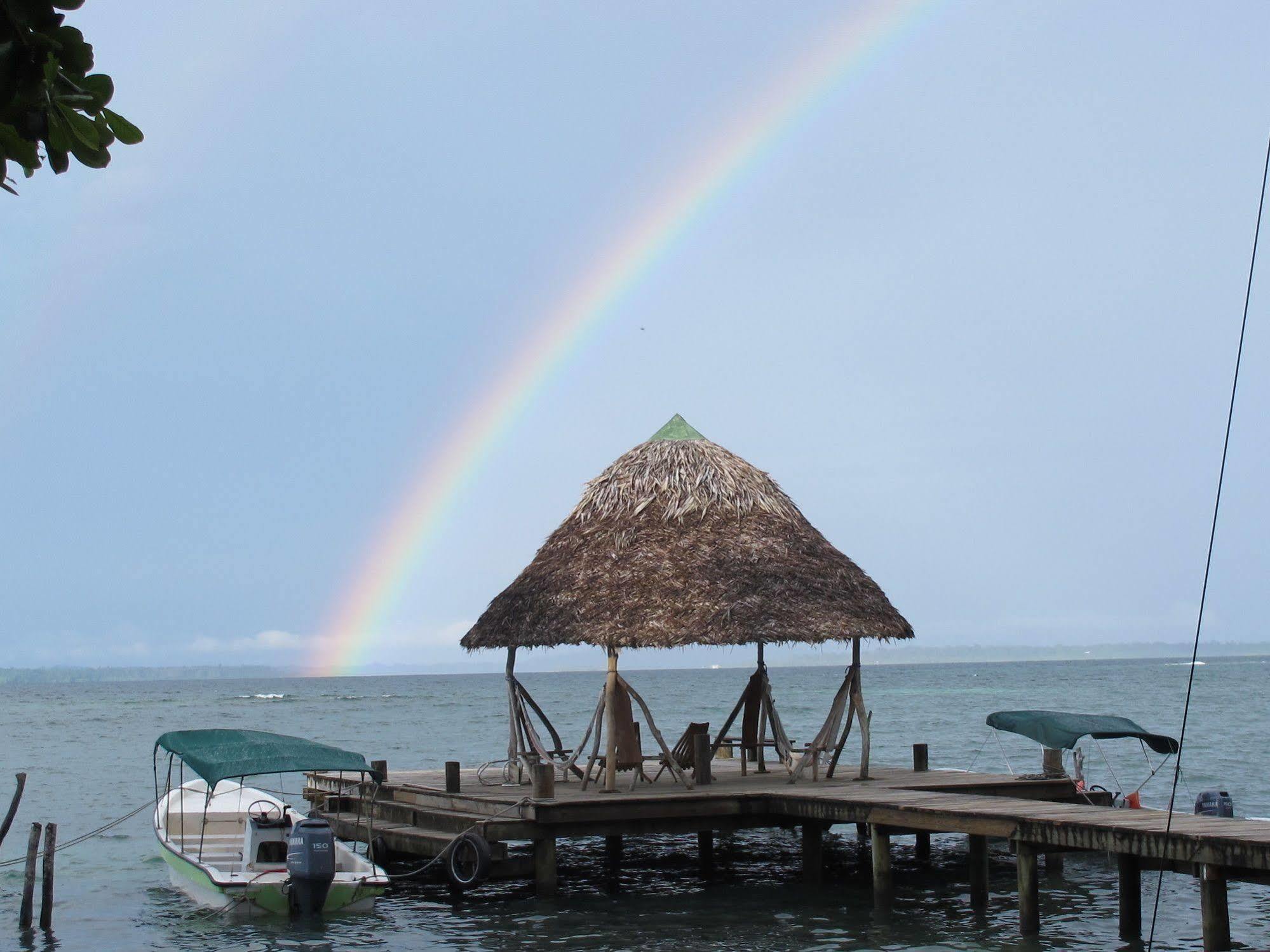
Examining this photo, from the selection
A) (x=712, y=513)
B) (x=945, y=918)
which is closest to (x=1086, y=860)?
(x=945, y=918)

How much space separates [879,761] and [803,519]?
2128 centimetres

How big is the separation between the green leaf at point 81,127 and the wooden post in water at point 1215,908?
458 inches

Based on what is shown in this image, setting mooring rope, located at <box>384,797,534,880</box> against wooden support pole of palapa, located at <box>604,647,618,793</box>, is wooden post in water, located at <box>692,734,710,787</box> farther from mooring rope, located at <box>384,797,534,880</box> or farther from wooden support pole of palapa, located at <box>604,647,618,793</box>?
mooring rope, located at <box>384,797,534,880</box>

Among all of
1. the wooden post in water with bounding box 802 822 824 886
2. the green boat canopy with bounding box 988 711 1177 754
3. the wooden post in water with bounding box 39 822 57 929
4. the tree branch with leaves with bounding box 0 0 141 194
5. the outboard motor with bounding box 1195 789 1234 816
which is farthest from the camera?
the green boat canopy with bounding box 988 711 1177 754

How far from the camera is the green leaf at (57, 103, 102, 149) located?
3037 millimetres

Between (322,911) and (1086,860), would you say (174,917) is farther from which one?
(1086,860)

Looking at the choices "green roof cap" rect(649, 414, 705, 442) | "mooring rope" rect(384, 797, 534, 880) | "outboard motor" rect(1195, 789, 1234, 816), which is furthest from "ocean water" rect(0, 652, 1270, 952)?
"green roof cap" rect(649, 414, 705, 442)

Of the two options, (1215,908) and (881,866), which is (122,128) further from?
(881,866)

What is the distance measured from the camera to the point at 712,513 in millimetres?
19953

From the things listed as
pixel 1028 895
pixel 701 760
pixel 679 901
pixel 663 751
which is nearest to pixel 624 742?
pixel 663 751

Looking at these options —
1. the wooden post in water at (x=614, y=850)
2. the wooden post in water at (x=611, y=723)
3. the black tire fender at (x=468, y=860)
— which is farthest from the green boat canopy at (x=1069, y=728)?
the black tire fender at (x=468, y=860)

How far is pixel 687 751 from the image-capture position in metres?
19.6

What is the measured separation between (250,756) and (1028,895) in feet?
29.2

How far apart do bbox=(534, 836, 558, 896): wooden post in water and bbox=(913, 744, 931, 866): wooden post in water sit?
5393 mm
